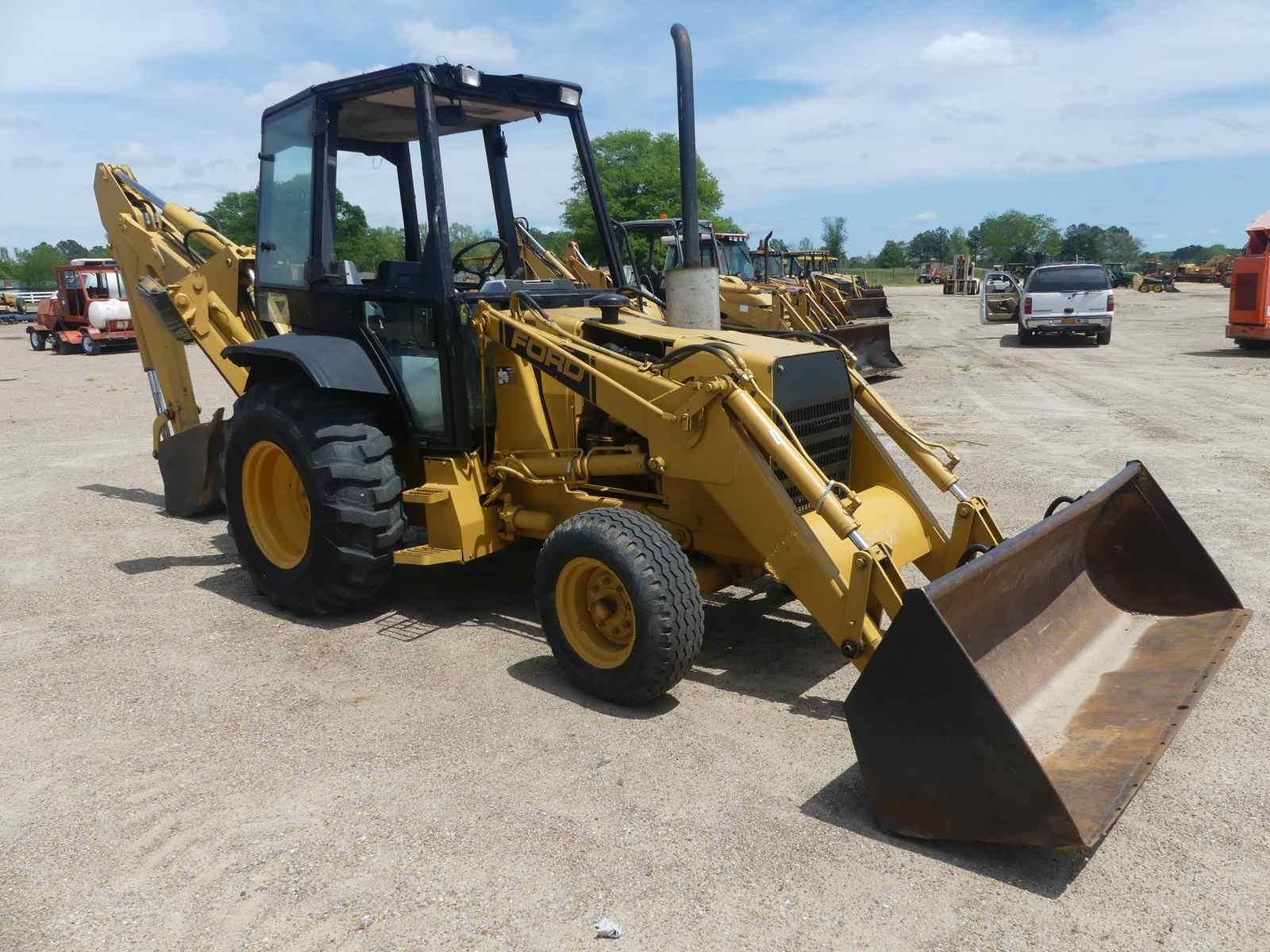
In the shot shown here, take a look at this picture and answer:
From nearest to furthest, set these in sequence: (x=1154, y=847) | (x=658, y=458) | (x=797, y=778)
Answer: (x=1154, y=847), (x=797, y=778), (x=658, y=458)

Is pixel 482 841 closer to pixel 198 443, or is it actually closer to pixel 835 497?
pixel 835 497

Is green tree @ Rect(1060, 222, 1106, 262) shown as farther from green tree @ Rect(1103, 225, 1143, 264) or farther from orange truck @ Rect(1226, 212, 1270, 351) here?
orange truck @ Rect(1226, 212, 1270, 351)

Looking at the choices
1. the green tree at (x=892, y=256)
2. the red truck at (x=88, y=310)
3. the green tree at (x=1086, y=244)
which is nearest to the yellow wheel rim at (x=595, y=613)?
the red truck at (x=88, y=310)

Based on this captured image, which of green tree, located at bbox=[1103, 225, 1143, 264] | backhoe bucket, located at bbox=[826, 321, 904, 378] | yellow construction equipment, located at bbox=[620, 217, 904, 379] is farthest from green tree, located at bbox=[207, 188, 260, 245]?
green tree, located at bbox=[1103, 225, 1143, 264]

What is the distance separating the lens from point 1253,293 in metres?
18.4

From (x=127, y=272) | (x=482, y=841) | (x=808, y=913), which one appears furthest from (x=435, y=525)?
(x=127, y=272)

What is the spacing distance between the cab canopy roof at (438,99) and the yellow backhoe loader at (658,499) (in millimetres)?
18

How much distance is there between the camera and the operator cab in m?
5.19

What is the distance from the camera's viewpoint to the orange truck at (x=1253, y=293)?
1800cm

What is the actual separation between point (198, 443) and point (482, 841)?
18.1 ft

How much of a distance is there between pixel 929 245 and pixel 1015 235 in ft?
41.3

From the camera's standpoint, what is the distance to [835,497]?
13.5 ft

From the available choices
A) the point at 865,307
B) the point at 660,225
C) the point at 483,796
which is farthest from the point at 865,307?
the point at 483,796

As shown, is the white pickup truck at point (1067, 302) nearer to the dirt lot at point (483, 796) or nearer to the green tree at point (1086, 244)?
the dirt lot at point (483, 796)
